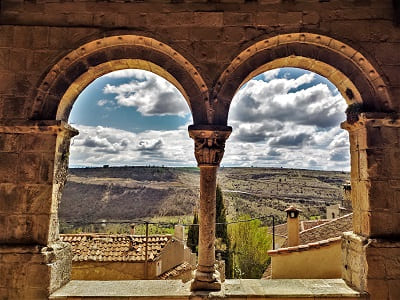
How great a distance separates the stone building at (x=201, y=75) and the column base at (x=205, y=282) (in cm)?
1

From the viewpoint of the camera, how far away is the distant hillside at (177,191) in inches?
1236

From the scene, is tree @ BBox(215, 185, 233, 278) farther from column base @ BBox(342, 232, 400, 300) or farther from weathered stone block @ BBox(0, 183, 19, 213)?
weathered stone block @ BBox(0, 183, 19, 213)

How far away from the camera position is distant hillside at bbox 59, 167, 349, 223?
3141 centimetres

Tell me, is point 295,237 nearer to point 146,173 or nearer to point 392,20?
point 392,20

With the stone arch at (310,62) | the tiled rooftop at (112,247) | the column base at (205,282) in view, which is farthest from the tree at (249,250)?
the stone arch at (310,62)

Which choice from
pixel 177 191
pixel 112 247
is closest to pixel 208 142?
pixel 112 247

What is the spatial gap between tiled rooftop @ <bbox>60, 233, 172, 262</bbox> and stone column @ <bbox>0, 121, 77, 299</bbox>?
4709 mm

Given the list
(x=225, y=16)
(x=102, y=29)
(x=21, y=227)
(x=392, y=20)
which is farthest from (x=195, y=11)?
(x=21, y=227)

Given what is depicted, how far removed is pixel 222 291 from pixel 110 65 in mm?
3096

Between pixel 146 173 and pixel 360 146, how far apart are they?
1444 inches

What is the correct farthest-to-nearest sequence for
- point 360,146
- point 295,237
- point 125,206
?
1. point 125,206
2. point 295,237
3. point 360,146

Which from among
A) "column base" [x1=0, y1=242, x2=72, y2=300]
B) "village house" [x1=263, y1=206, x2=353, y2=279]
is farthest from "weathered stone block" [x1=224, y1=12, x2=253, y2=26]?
"village house" [x1=263, y1=206, x2=353, y2=279]

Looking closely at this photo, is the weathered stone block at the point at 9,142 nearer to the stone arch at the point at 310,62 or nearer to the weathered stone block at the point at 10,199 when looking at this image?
the weathered stone block at the point at 10,199

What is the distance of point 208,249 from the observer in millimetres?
3375
